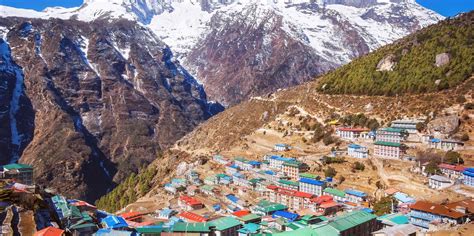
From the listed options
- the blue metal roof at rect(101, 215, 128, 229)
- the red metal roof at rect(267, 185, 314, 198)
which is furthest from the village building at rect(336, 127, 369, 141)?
the blue metal roof at rect(101, 215, 128, 229)

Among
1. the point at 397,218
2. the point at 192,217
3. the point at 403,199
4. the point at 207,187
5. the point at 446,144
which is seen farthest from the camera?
the point at 207,187

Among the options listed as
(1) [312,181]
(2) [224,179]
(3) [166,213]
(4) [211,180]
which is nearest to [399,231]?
(1) [312,181]

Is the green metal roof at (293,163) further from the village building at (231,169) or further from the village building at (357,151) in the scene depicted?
the village building at (231,169)

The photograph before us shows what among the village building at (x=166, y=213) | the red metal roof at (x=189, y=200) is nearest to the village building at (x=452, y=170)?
the red metal roof at (x=189, y=200)

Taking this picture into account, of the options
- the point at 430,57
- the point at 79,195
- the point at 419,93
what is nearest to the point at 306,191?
the point at 419,93

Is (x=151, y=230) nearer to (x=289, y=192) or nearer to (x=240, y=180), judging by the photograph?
(x=289, y=192)

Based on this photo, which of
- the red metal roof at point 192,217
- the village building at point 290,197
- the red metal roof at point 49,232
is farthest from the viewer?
the village building at point 290,197

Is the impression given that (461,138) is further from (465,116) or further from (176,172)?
(176,172)

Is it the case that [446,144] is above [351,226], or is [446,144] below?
above
